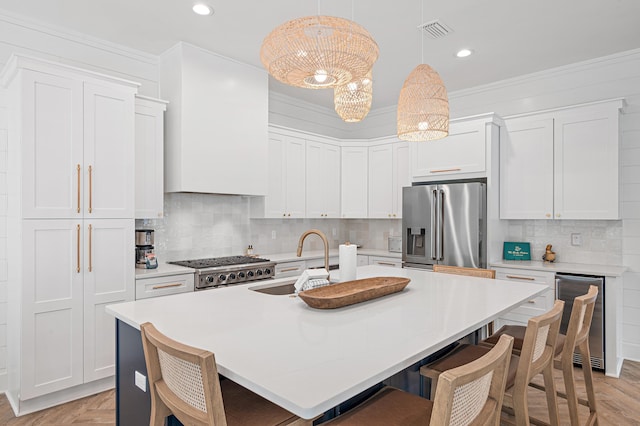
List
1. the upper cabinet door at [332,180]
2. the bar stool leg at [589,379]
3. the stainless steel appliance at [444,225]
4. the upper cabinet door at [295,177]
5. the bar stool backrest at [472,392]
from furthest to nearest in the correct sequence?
the upper cabinet door at [332,180], the upper cabinet door at [295,177], the stainless steel appliance at [444,225], the bar stool leg at [589,379], the bar stool backrest at [472,392]

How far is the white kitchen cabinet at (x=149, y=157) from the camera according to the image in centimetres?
333

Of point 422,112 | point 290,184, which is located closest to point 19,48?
point 290,184

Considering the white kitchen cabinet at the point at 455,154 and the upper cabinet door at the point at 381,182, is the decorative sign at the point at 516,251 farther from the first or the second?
the upper cabinet door at the point at 381,182

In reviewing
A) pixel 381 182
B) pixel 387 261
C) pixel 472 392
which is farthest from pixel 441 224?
pixel 472 392

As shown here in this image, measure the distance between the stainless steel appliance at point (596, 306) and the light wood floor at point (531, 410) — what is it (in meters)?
0.25

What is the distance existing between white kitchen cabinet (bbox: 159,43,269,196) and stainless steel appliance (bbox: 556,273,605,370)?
9.98 feet

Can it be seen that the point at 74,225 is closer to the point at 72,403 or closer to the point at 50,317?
the point at 50,317

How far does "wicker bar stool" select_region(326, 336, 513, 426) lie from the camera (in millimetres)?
963

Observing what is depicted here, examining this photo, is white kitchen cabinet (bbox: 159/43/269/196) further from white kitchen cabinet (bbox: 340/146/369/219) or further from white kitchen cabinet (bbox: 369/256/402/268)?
white kitchen cabinet (bbox: 369/256/402/268)

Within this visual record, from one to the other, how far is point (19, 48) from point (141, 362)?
2876 mm

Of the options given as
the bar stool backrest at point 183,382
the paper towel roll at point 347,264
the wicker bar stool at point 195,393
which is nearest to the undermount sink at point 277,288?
the paper towel roll at point 347,264

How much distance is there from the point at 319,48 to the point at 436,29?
2028 mm

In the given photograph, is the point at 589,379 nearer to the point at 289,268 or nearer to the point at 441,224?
the point at 441,224

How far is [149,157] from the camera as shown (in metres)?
3.41
